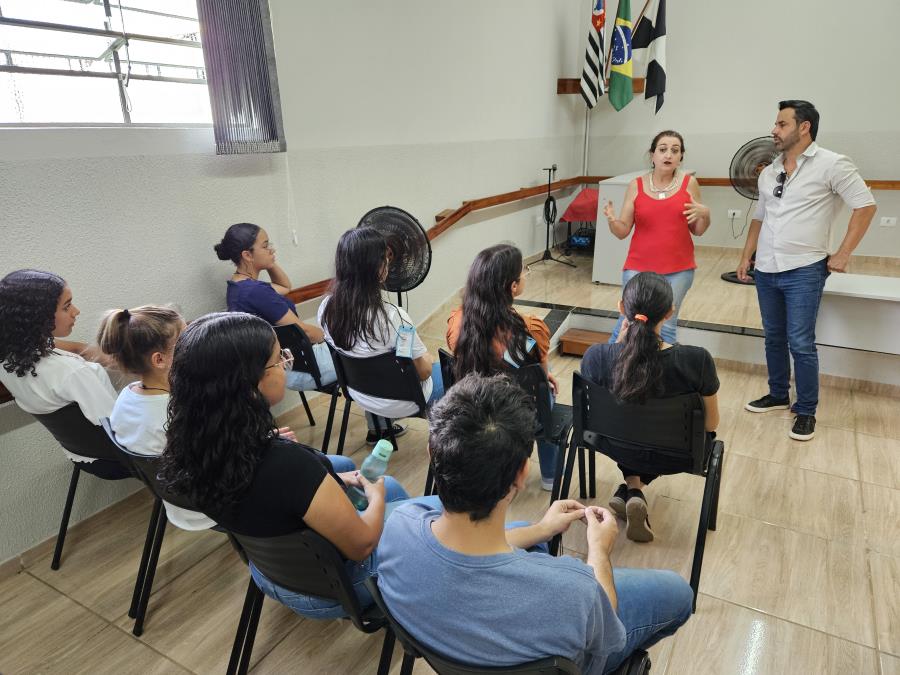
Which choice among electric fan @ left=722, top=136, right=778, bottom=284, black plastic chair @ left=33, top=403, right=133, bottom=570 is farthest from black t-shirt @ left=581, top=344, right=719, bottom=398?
electric fan @ left=722, top=136, right=778, bottom=284

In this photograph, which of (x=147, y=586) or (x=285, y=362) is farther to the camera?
(x=147, y=586)

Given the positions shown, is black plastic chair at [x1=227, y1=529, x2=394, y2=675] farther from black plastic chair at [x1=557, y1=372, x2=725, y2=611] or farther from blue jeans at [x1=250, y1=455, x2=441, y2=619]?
black plastic chair at [x1=557, y1=372, x2=725, y2=611]

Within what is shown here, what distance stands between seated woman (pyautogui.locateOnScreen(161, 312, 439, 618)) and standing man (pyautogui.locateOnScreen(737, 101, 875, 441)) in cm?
245

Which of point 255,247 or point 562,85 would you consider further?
point 562,85

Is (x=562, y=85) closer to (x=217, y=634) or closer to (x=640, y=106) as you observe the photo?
(x=640, y=106)

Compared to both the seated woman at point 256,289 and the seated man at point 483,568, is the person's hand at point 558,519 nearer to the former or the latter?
the seated man at point 483,568

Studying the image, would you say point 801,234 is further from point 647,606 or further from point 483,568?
point 483,568

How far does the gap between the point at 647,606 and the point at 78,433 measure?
175 cm

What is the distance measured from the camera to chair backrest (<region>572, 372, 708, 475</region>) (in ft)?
5.45

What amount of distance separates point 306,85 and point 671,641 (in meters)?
2.98

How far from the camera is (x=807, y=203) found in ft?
8.26

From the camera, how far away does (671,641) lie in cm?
160

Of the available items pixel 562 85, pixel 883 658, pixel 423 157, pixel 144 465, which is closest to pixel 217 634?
pixel 144 465

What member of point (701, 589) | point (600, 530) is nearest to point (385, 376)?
point (600, 530)
